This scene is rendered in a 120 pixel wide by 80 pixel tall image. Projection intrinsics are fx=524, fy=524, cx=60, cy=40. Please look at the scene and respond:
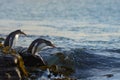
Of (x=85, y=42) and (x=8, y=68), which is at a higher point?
(x=8, y=68)

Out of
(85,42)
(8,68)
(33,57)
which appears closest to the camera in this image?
(8,68)

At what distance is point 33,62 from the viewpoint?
15.0 meters

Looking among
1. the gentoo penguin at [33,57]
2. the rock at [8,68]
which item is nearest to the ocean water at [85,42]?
the gentoo penguin at [33,57]

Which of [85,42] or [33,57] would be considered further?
[85,42]

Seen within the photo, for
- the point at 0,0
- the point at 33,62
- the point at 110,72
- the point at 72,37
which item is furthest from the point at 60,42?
the point at 0,0

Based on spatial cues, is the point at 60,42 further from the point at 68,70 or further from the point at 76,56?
the point at 68,70

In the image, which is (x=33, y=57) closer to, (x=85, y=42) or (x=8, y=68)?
(x=8, y=68)

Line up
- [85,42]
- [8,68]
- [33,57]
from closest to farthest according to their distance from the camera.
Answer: [8,68] → [33,57] → [85,42]

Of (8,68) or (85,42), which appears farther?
(85,42)

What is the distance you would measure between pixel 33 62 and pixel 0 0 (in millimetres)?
51094

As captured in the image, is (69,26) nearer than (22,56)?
No

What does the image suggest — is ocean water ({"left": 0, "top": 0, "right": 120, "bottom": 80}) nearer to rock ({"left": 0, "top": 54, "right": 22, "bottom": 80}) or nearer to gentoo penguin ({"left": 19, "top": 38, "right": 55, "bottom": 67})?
gentoo penguin ({"left": 19, "top": 38, "right": 55, "bottom": 67})

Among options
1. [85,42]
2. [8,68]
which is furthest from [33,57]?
[85,42]

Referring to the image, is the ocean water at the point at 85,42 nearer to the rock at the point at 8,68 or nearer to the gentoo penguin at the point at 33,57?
the gentoo penguin at the point at 33,57
